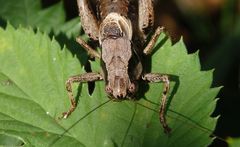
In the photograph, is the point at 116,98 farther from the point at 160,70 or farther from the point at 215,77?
the point at 215,77

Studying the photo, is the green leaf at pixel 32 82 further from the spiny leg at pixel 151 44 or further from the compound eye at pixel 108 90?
the spiny leg at pixel 151 44

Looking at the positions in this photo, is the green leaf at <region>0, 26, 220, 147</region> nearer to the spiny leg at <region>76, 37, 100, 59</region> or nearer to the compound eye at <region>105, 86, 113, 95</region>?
the compound eye at <region>105, 86, 113, 95</region>

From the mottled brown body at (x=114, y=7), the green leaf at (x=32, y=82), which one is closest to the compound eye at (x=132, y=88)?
the green leaf at (x=32, y=82)

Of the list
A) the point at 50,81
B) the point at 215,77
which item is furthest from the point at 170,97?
the point at 215,77

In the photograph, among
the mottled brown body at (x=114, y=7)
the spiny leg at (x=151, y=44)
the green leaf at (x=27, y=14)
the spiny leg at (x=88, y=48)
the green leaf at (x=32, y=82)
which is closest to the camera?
the green leaf at (x=32, y=82)

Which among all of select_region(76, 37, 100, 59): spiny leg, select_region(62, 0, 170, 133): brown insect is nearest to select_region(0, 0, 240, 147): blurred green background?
select_region(62, 0, 170, 133): brown insect

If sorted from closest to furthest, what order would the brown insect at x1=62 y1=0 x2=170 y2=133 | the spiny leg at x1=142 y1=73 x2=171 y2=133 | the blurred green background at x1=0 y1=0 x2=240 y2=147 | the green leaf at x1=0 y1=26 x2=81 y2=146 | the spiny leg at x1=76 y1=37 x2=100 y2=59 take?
1. the spiny leg at x1=142 y1=73 x2=171 y2=133
2. the green leaf at x1=0 y1=26 x2=81 y2=146
3. the brown insect at x1=62 y1=0 x2=170 y2=133
4. the spiny leg at x1=76 y1=37 x2=100 y2=59
5. the blurred green background at x1=0 y1=0 x2=240 y2=147
